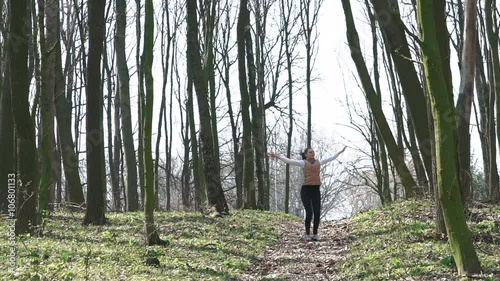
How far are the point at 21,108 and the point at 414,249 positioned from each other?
288 inches

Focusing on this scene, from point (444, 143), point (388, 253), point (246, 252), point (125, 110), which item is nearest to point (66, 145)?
point (125, 110)

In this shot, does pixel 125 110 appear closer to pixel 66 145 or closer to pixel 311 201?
pixel 66 145

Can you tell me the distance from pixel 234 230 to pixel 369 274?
6.18m

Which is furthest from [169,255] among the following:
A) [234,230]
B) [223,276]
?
[234,230]

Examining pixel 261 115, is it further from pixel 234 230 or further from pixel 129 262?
pixel 129 262

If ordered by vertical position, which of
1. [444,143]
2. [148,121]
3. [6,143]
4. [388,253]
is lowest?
[388,253]

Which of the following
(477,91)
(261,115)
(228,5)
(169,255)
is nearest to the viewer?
(169,255)

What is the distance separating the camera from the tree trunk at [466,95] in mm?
9880

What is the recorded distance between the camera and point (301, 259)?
399 inches

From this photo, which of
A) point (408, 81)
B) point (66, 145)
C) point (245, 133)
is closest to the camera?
point (408, 81)

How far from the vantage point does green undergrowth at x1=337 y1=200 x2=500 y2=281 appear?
7227mm

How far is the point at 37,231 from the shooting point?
10.9 m

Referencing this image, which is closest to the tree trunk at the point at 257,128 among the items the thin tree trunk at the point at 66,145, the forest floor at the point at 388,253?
the thin tree trunk at the point at 66,145

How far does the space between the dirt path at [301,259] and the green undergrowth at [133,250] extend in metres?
0.27
